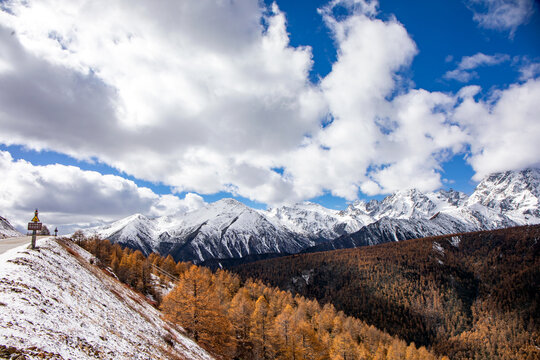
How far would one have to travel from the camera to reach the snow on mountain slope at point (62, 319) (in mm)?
12320

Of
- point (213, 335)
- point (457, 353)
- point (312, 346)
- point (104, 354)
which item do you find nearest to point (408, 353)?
point (312, 346)

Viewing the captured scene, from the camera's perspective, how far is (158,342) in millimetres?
24438

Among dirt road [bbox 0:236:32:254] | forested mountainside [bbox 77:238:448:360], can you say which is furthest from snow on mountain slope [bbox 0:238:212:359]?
forested mountainside [bbox 77:238:448:360]

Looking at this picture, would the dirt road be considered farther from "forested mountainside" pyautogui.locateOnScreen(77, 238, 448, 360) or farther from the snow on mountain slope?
"forested mountainside" pyautogui.locateOnScreen(77, 238, 448, 360)

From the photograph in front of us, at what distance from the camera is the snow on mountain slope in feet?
40.4

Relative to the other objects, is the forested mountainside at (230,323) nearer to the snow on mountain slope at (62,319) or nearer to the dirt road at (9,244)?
the snow on mountain slope at (62,319)

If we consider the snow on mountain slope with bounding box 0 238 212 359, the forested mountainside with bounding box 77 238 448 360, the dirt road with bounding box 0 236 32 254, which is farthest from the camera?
→ the forested mountainside with bounding box 77 238 448 360

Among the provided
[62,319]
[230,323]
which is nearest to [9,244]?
[62,319]

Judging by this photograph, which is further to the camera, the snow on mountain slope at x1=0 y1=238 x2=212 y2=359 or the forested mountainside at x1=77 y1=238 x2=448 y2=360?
the forested mountainside at x1=77 y1=238 x2=448 y2=360

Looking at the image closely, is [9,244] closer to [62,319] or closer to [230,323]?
[62,319]

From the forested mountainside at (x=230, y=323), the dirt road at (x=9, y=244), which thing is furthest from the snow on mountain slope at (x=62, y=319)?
the forested mountainside at (x=230, y=323)

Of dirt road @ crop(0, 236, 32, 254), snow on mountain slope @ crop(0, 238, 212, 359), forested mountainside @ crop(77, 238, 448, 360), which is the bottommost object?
forested mountainside @ crop(77, 238, 448, 360)

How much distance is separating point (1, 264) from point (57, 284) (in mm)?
3973

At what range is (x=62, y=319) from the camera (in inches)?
616
